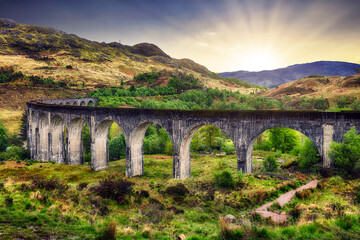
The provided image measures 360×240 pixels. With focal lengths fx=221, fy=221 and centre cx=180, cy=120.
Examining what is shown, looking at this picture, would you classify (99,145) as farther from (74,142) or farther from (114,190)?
(114,190)

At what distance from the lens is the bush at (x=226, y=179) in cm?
2058

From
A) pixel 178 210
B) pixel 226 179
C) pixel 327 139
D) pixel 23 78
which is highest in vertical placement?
pixel 23 78

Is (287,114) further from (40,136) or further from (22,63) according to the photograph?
(22,63)

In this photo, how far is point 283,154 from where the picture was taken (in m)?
38.5

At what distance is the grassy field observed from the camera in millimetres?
10125

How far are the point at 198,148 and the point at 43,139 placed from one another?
101 ft

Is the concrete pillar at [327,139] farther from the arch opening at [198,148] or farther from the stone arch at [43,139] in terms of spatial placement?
the stone arch at [43,139]

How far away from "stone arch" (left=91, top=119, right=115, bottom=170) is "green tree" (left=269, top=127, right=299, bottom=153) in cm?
2866

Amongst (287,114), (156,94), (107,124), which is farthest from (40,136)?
(156,94)

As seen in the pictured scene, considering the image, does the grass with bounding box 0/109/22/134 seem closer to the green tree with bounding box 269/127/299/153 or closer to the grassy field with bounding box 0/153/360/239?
the grassy field with bounding box 0/153/360/239

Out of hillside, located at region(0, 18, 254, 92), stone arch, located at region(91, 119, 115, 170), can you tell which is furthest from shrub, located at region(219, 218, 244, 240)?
hillside, located at region(0, 18, 254, 92)

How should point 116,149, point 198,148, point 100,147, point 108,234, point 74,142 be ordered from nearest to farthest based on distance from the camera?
point 108,234 < point 100,147 < point 74,142 < point 116,149 < point 198,148

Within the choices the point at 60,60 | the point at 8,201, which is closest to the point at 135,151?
the point at 8,201

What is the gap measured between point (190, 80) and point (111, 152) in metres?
76.2
